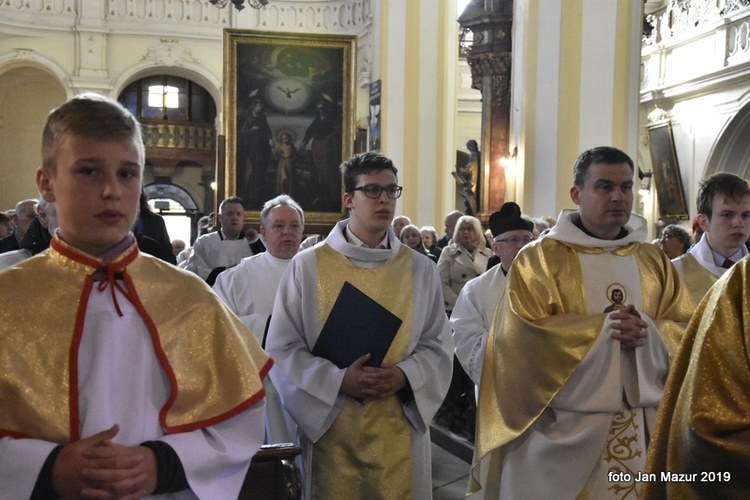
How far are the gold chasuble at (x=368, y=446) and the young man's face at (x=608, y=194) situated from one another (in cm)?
86

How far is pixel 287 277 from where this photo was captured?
3.62 meters

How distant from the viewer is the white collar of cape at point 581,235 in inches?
136

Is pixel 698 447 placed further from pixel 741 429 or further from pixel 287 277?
pixel 287 277

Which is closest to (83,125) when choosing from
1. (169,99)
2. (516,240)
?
(516,240)

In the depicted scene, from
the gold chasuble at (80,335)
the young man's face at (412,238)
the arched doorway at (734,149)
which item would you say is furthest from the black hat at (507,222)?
the arched doorway at (734,149)

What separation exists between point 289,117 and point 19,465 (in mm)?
11080

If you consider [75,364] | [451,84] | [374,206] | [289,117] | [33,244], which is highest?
[451,84]

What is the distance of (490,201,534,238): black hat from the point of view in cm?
456

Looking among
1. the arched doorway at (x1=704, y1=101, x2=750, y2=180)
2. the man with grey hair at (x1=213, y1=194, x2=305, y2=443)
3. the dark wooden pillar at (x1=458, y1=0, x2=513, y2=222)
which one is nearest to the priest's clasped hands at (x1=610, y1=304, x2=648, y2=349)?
the man with grey hair at (x1=213, y1=194, x2=305, y2=443)

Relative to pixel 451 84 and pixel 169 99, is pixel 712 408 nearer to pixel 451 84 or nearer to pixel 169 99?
pixel 451 84

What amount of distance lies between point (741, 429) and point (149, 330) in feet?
4.14

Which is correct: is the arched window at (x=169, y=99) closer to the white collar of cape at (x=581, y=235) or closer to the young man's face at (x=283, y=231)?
the young man's face at (x=283, y=231)

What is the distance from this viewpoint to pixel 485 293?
4.38 metres

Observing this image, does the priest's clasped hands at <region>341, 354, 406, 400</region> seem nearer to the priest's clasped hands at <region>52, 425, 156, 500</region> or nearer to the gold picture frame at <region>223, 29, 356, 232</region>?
the priest's clasped hands at <region>52, 425, 156, 500</region>
